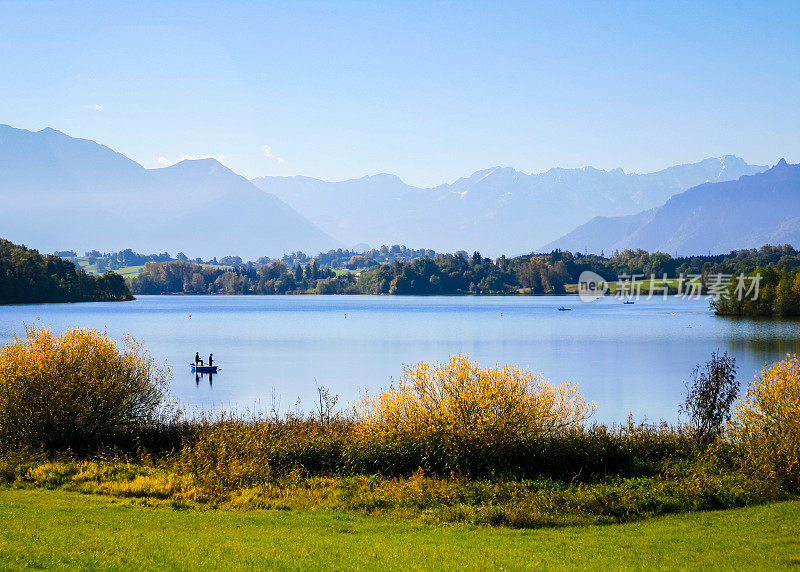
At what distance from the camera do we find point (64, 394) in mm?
24609

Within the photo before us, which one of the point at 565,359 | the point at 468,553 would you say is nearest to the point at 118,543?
the point at 468,553

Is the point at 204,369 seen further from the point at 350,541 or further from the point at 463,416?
the point at 350,541

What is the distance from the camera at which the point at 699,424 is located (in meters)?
28.6

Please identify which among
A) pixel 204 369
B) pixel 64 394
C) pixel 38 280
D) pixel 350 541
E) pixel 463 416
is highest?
pixel 38 280

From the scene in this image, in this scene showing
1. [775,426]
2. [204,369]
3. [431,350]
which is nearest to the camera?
[775,426]

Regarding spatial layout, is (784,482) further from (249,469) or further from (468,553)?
(249,469)

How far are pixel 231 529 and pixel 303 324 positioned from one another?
104962 mm

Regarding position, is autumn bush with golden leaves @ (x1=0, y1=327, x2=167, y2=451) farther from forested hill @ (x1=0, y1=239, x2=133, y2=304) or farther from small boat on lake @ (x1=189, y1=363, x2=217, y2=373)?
forested hill @ (x1=0, y1=239, x2=133, y2=304)

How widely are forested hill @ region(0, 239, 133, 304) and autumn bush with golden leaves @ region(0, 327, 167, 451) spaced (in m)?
155

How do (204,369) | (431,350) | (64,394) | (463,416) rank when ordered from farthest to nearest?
(431,350)
(204,369)
(64,394)
(463,416)

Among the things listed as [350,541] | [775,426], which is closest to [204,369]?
[350,541]

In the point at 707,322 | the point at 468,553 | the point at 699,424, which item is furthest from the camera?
the point at 707,322

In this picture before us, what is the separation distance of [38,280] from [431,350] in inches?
5261

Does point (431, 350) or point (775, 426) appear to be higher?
point (775, 426)
